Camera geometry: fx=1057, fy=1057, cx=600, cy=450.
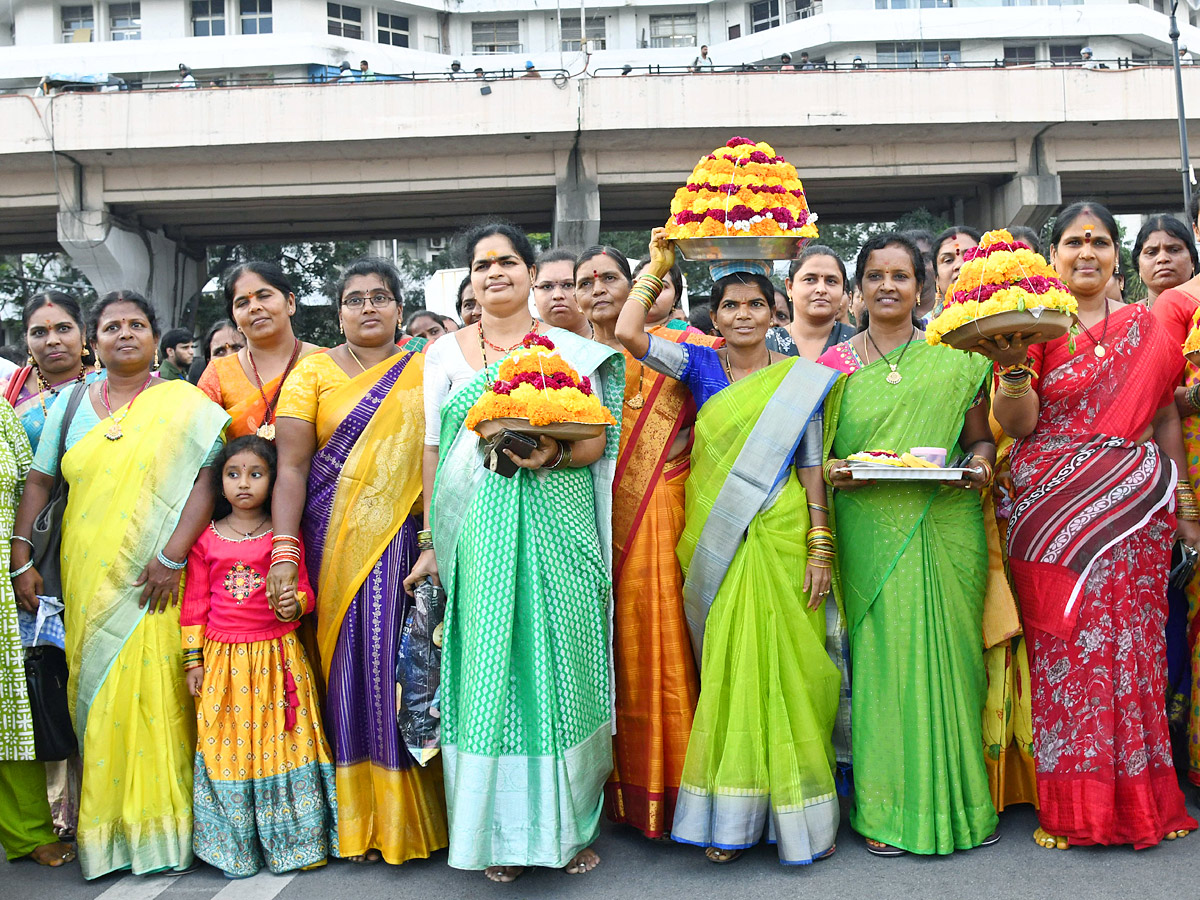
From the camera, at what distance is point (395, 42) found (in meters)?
44.0

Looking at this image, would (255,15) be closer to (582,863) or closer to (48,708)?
(48,708)

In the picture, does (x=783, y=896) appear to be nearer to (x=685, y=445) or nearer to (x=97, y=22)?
(x=685, y=445)

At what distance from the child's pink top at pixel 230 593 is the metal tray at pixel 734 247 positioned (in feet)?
6.05

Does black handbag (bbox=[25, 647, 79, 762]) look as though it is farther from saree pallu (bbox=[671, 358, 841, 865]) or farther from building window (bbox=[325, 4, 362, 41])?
building window (bbox=[325, 4, 362, 41])

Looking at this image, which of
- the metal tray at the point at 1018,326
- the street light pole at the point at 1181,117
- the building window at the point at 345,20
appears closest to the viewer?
the metal tray at the point at 1018,326

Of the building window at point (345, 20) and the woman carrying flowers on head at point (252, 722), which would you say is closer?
the woman carrying flowers on head at point (252, 722)

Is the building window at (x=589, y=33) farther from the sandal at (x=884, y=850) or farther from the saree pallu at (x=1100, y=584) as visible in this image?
the sandal at (x=884, y=850)

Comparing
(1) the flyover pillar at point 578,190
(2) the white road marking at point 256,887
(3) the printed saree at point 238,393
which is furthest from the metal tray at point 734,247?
(1) the flyover pillar at point 578,190

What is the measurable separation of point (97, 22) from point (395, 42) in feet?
37.7

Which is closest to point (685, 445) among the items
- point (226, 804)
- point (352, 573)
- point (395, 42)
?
point (352, 573)

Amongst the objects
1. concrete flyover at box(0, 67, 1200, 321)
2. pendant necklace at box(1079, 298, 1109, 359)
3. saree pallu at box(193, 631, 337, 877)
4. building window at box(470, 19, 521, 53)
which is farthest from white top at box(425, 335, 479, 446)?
building window at box(470, 19, 521, 53)

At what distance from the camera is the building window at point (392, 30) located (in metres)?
43.2

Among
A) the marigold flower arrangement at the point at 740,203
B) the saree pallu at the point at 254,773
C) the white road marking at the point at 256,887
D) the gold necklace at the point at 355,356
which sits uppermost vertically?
the marigold flower arrangement at the point at 740,203

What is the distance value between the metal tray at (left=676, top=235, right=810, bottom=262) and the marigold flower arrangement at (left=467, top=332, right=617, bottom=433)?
78cm
